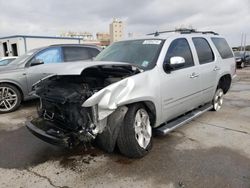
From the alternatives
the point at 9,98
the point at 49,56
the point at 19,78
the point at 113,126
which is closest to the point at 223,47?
the point at 113,126

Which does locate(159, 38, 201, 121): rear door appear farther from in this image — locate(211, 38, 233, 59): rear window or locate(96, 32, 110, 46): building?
locate(96, 32, 110, 46): building

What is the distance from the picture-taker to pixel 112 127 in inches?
125

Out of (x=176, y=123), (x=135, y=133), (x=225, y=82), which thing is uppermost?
(x=225, y=82)

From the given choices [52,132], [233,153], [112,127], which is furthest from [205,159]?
[52,132]

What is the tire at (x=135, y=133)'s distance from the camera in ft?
10.8

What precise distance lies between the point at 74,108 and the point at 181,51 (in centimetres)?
234

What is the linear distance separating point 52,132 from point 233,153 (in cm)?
266

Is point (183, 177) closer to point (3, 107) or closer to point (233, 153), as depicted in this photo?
point (233, 153)

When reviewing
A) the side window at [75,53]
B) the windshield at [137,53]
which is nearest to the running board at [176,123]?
the windshield at [137,53]

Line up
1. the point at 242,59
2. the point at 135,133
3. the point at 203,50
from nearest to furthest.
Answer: the point at 135,133 < the point at 203,50 < the point at 242,59

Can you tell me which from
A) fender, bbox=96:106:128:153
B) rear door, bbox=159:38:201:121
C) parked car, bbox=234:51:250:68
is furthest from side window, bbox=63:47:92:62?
parked car, bbox=234:51:250:68

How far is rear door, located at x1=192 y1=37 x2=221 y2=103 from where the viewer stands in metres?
4.92

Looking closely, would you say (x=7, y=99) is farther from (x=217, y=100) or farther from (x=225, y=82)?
(x=225, y=82)

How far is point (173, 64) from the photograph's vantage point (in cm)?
384
